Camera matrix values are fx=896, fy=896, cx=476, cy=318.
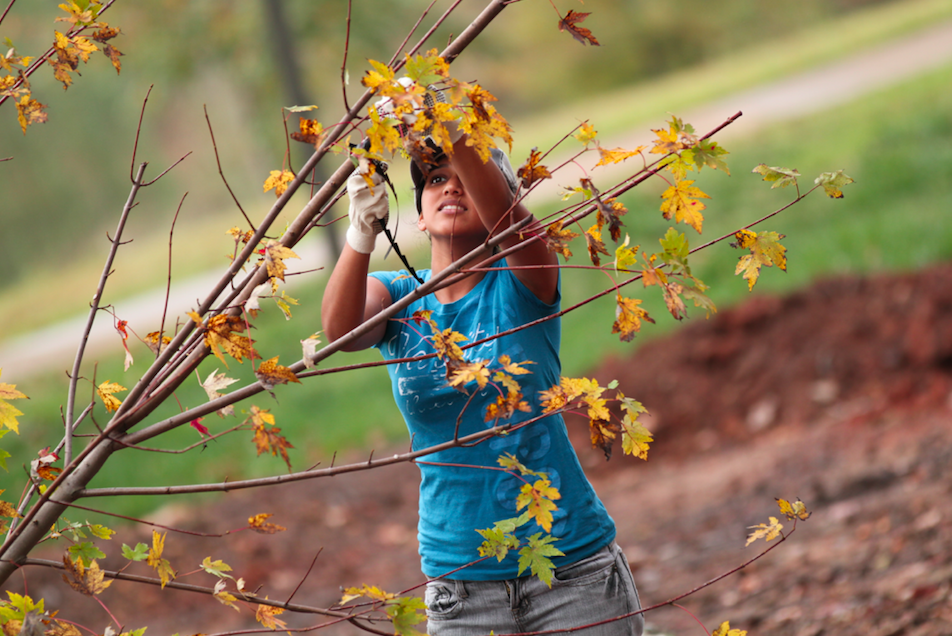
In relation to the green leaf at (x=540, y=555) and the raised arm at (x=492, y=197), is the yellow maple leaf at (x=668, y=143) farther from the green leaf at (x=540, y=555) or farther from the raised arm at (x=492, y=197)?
the green leaf at (x=540, y=555)

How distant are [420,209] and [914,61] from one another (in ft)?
52.5

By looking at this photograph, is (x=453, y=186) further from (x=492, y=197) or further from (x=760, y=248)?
(x=760, y=248)

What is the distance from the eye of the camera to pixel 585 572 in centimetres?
195

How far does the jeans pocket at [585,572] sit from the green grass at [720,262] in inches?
194

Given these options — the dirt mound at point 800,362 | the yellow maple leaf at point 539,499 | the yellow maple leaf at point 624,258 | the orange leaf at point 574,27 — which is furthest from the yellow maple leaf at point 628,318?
the dirt mound at point 800,362

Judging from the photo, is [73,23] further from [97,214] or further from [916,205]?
[97,214]

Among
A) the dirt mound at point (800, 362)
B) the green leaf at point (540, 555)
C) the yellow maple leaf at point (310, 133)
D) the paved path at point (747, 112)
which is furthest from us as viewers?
the paved path at point (747, 112)

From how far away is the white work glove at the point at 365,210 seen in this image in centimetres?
170

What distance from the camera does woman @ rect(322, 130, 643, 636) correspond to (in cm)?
192

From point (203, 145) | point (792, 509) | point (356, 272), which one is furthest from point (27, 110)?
point (203, 145)

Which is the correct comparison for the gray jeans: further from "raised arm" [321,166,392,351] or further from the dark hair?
the dark hair

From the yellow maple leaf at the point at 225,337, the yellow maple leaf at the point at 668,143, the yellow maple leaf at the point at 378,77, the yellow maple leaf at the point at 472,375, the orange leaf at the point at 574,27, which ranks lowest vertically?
the yellow maple leaf at the point at 472,375

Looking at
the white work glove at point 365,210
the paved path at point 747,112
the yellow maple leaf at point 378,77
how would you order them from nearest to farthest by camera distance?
the yellow maple leaf at point 378,77 → the white work glove at point 365,210 → the paved path at point 747,112

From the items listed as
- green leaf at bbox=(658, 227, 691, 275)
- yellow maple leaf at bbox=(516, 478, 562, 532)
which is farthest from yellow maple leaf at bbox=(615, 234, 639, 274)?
yellow maple leaf at bbox=(516, 478, 562, 532)
